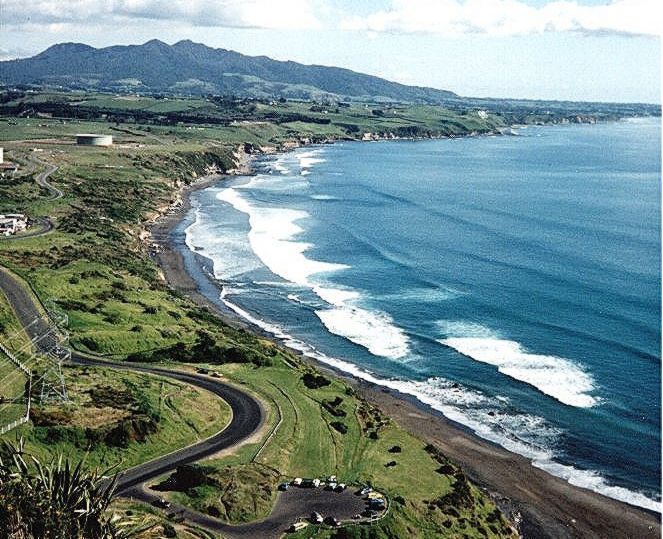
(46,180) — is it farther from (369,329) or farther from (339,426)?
(339,426)

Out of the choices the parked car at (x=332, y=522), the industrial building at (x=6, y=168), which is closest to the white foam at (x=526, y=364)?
the parked car at (x=332, y=522)

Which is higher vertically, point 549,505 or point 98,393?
point 98,393

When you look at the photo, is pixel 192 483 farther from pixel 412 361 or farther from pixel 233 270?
pixel 233 270

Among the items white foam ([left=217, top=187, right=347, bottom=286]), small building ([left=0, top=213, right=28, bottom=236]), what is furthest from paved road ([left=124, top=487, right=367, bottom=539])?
small building ([left=0, top=213, right=28, bottom=236])

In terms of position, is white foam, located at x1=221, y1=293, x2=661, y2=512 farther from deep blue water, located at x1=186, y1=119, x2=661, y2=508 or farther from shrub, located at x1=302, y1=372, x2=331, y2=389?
shrub, located at x1=302, y1=372, x2=331, y2=389

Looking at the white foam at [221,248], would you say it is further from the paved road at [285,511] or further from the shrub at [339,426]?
the paved road at [285,511]

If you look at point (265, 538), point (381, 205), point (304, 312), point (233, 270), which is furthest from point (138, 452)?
point (381, 205)
